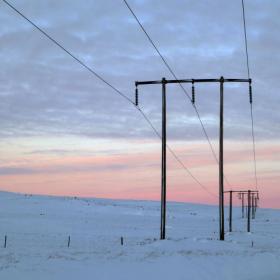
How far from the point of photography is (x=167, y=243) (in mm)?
39062

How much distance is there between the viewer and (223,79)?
3988 centimetres

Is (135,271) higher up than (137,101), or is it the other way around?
(137,101)

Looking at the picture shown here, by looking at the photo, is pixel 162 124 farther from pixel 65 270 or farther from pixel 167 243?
pixel 65 270

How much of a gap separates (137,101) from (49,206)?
108 m

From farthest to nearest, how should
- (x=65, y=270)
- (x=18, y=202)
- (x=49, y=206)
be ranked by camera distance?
(x=18, y=202), (x=49, y=206), (x=65, y=270)

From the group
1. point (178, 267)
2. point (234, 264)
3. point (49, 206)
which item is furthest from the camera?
point (49, 206)

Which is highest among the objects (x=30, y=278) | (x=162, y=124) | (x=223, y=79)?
(x=223, y=79)

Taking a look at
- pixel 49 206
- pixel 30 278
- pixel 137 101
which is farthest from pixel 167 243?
pixel 49 206

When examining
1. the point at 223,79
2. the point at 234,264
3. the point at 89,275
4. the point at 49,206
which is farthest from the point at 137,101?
the point at 49,206

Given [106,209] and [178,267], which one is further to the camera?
[106,209]

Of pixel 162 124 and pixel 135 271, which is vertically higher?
pixel 162 124

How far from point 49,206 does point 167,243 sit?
102641mm

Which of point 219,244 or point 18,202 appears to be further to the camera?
point 18,202

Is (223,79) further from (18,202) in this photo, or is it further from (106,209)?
(18,202)
